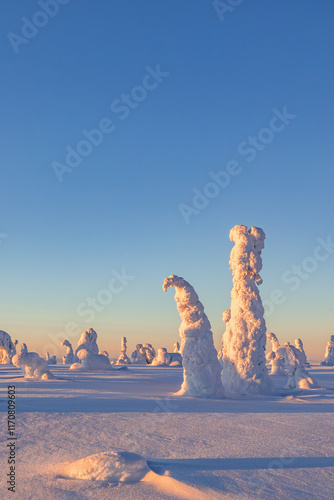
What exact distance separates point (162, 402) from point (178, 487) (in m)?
7.09

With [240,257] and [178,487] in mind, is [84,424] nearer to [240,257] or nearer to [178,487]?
[178,487]

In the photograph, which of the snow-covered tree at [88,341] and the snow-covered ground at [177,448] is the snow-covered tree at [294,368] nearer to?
the snow-covered ground at [177,448]

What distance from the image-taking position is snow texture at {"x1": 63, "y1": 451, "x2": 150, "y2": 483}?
181 inches

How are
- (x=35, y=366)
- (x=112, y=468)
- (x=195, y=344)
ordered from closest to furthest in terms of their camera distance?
(x=112, y=468)
(x=195, y=344)
(x=35, y=366)

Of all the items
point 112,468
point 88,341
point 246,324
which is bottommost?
point 112,468

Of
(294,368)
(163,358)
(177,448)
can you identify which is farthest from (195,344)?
(163,358)

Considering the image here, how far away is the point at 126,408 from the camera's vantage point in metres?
9.69

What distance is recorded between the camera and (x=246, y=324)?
17.3 m

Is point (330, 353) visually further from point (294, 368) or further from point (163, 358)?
point (294, 368)

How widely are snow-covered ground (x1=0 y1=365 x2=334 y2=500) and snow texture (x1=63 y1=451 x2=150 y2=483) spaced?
0.07 meters

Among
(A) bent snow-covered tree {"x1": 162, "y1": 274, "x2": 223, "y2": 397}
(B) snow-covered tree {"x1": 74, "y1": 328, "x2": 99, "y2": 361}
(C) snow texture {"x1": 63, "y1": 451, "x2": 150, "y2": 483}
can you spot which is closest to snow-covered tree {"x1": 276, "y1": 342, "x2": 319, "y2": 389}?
(A) bent snow-covered tree {"x1": 162, "y1": 274, "x2": 223, "y2": 397}

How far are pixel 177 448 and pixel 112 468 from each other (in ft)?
5.90

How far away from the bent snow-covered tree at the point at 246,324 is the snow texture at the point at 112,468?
12.6 meters

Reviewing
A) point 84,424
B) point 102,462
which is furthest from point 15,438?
point 102,462
